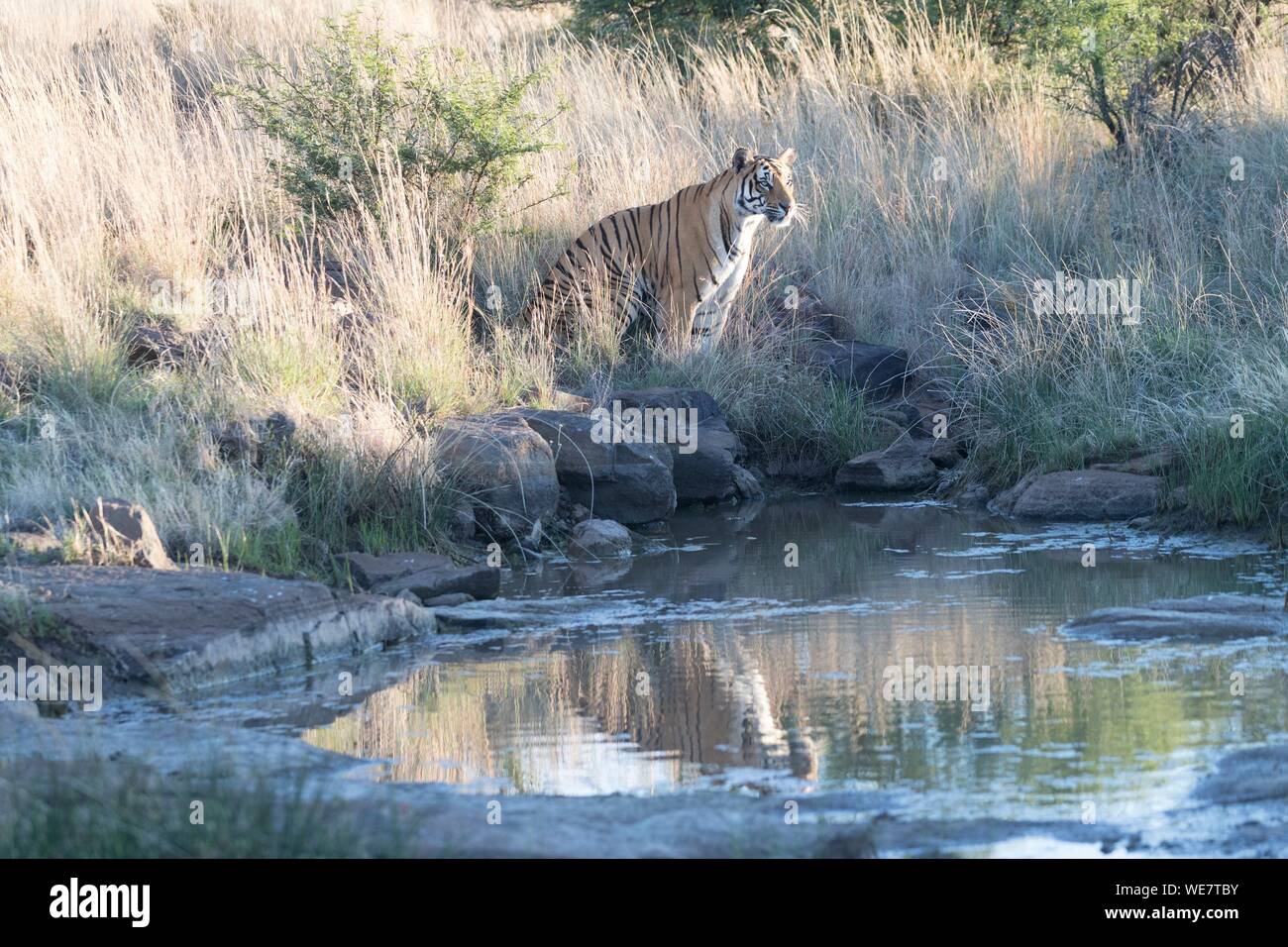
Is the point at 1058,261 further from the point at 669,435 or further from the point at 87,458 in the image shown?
the point at 87,458

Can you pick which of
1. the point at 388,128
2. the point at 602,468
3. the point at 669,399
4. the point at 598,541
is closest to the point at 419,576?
the point at 598,541

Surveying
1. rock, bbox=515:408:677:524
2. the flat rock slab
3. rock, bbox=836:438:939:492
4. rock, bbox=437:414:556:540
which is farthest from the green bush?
the flat rock slab

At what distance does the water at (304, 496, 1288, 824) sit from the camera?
445cm

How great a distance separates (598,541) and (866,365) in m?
3.29

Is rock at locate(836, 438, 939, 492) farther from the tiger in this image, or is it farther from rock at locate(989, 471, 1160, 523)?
the tiger

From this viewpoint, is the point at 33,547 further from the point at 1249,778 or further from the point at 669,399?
the point at 1249,778

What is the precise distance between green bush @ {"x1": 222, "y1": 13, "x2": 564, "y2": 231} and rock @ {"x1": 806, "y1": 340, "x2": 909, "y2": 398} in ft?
8.41

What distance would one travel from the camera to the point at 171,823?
3473mm

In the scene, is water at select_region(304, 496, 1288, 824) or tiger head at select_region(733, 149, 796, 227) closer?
water at select_region(304, 496, 1288, 824)

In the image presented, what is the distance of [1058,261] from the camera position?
11859 mm

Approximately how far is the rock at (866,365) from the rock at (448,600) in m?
4.29
